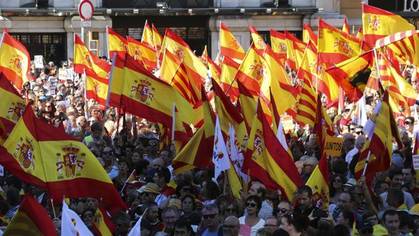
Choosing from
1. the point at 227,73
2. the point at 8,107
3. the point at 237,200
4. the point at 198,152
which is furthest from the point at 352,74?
the point at 237,200

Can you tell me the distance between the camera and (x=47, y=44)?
41.3 meters

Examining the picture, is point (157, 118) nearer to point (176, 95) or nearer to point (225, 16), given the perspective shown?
point (176, 95)

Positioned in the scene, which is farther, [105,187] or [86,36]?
[86,36]

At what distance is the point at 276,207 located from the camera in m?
13.0

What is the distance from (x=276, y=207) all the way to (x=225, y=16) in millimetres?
28697

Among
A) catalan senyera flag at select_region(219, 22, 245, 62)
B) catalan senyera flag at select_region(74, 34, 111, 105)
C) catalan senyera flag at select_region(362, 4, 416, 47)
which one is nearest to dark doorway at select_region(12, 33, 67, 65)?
catalan senyera flag at select_region(219, 22, 245, 62)

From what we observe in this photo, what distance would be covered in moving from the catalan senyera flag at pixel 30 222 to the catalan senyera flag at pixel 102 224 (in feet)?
5.02

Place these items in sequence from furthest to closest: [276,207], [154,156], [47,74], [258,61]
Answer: [47,74] → [258,61] → [154,156] → [276,207]

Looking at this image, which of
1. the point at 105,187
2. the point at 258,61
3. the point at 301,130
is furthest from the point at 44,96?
the point at 105,187

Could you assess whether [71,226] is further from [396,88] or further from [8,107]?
[396,88]

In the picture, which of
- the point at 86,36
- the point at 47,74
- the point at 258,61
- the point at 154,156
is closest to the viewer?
the point at 154,156

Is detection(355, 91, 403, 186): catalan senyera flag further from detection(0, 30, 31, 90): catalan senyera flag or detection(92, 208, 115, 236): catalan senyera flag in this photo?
detection(0, 30, 31, 90): catalan senyera flag

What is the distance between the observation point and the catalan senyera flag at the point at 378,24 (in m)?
25.3

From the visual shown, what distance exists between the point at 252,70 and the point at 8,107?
273 inches
